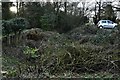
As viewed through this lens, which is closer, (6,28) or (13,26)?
(6,28)

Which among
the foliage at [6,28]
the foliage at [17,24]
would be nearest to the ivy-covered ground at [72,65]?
the foliage at [6,28]

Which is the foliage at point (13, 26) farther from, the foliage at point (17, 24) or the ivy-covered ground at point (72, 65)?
the ivy-covered ground at point (72, 65)

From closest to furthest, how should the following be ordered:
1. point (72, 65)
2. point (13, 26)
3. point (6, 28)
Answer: point (72, 65)
point (6, 28)
point (13, 26)

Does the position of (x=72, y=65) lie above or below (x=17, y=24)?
below

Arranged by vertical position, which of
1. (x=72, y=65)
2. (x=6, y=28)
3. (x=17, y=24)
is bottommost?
(x=72, y=65)

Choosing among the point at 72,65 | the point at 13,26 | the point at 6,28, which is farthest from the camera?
the point at 13,26

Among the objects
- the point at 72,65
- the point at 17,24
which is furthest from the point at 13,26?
the point at 72,65

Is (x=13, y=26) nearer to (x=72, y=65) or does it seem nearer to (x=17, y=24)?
(x=17, y=24)

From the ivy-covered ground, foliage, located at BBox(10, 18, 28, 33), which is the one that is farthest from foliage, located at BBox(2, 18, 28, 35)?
the ivy-covered ground

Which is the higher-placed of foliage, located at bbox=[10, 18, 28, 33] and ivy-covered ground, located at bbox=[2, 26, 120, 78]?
foliage, located at bbox=[10, 18, 28, 33]

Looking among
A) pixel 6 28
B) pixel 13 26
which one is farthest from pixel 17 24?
pixel 6 28

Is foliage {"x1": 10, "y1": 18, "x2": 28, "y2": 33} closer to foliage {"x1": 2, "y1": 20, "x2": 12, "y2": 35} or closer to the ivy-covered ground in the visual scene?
foliage {"x1": 2, "y1": 20, "x2": 12, "y2": 35}

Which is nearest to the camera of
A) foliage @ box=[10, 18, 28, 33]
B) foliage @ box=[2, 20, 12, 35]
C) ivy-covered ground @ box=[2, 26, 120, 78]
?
ivy-covered ground @ box=[2, 26, 120, 78]

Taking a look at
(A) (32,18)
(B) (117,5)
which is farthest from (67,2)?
(B) (117,5)
